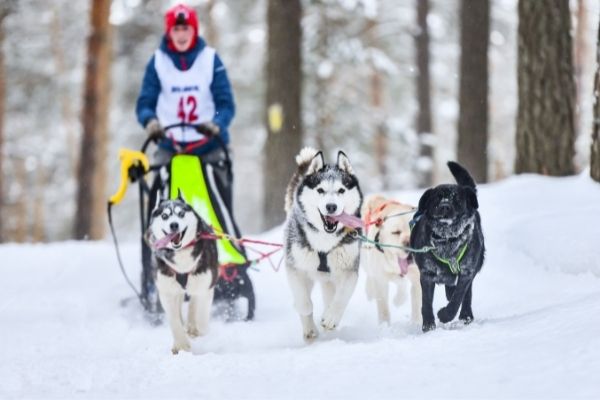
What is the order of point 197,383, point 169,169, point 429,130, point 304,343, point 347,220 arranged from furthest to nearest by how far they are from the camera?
1. point 429,130
2. point 169,169
3. point 304,343
4. point 347,220
5. point 197,383

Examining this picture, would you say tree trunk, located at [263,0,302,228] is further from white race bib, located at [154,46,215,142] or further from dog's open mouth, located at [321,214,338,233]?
dog's open mouth, located at [321,214,338,233]

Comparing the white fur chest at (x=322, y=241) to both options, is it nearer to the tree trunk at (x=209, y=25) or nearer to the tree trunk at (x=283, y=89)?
the tree trunk at (x=283, y=89)

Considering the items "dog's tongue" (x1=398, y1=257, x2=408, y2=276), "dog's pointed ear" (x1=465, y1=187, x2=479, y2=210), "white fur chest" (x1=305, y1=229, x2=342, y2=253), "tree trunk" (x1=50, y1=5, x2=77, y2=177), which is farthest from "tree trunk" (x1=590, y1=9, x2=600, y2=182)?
"tree trunk" (x1=50, y1=5, x2=77, y2=177)

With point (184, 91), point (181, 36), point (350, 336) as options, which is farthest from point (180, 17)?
point (350, 336)

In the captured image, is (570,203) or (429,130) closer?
(570,203)

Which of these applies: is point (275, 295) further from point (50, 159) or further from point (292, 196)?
point (50, 159)

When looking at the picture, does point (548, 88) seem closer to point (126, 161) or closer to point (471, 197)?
point (471, 197)

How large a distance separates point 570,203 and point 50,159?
65.5ft

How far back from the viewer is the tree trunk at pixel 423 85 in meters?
18.0

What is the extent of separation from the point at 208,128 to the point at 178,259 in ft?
4.49

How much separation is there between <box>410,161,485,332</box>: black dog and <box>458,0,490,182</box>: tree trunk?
6.48 m

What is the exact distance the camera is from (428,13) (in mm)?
18531

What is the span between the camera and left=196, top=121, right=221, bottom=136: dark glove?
5.61 m

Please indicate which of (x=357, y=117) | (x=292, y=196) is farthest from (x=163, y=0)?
(x=292, y=196)
